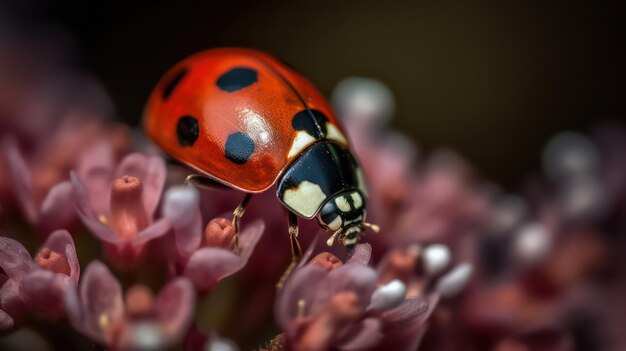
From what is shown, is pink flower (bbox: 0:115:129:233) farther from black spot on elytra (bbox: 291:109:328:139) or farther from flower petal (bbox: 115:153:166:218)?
black spot on elytra (bbox: 291:109:328:139)

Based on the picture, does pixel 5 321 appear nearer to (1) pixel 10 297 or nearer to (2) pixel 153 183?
(1) pixel 10 297

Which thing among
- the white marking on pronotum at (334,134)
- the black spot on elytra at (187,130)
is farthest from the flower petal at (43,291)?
the white marking on pronotum at (334,134)

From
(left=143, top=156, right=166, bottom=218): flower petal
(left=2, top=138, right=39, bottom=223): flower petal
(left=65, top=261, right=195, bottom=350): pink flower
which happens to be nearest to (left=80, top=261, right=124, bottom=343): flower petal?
(left=65, top=261, right=195, bottom=350): pink flower

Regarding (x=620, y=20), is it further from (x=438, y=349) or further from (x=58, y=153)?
(x=58, y=153)

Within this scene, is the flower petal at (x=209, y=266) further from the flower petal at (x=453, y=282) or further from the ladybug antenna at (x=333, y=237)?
the flower petal at (x=453, y=282)

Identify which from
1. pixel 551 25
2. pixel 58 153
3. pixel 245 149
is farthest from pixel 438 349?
pixel 551 25

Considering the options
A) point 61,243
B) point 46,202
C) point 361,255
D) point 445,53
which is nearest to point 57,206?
point 46,202
